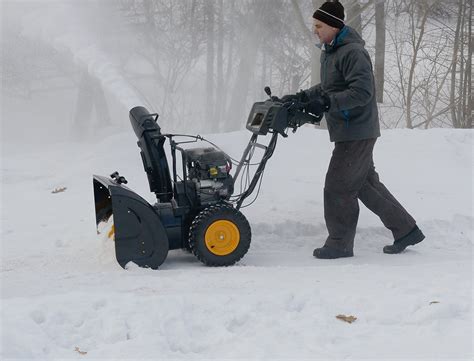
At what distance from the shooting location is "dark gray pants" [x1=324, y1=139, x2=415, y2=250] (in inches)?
200

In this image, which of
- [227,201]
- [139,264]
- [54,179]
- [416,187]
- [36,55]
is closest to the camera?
[139,264]

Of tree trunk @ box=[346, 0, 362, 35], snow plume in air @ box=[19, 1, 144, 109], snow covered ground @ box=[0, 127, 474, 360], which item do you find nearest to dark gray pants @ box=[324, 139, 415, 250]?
snow covered ground @ box=[0, 127, 474, 360]

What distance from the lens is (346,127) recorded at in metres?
5.03

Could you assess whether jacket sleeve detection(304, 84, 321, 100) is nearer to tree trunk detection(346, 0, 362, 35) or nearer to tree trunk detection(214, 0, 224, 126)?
tree trunk detection(346, 0, 362, 35)

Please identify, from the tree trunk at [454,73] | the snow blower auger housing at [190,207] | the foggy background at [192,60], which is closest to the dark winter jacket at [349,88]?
the snow blower auger housing at [190,207]

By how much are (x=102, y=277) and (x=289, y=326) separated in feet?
4.92

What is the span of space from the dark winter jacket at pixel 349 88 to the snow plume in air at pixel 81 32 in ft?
19.9

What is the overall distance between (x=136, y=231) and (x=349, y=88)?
1770 mm

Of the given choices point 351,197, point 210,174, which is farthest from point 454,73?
point 210,174

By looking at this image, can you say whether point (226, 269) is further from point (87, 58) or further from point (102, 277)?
point (87, 58)

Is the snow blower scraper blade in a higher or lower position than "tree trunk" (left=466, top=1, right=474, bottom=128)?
lower

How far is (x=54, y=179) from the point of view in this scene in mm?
8047

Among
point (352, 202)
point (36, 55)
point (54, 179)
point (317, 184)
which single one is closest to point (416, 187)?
point (317, 184)

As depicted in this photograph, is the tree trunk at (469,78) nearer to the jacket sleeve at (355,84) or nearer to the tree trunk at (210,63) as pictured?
the tree trunk at (210,63)
